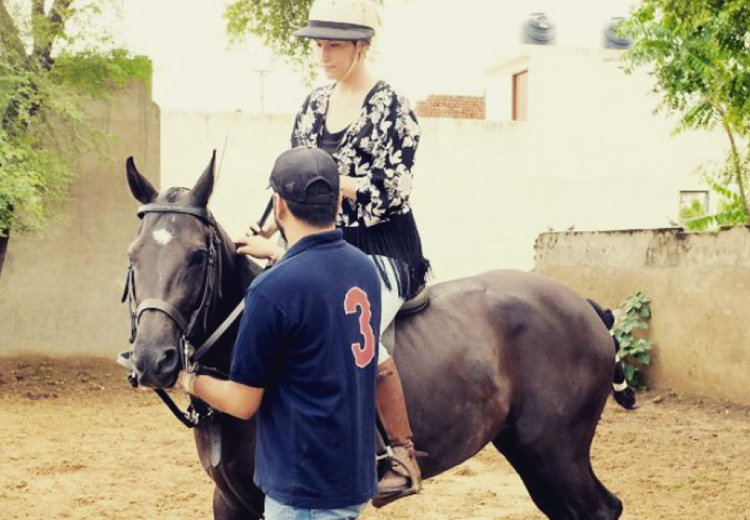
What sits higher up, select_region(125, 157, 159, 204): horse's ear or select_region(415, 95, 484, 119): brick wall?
select_region(415, 95, 484, 119): brick wall

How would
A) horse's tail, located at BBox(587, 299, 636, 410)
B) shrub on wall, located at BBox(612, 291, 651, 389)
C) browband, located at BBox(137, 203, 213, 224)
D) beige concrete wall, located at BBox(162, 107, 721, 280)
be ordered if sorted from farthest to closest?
1. beige concrete wall, located at BBox(162, 107, 721, 280)
2. shrub on wall, located at BBox(612, 291, 651, 389)
3. horse's tail, located at BBox(587, 299, 636, 410)
4. browband, located at BBox(137, 203, 213, 224)

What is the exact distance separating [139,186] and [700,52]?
667 cm

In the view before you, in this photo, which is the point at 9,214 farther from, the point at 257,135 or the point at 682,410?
the point at 257,135

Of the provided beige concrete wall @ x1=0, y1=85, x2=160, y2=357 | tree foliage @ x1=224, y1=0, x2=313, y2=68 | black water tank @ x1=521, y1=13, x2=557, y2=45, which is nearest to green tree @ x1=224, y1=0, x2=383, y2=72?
tree foliage @ x1=224, y1=0, x2=313, y2=68

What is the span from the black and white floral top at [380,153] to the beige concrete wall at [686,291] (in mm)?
6627

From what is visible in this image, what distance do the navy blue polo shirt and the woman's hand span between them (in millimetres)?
864

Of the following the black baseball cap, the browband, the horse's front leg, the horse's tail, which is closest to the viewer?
the black baseball cap

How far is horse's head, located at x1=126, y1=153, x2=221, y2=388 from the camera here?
9.77 ft

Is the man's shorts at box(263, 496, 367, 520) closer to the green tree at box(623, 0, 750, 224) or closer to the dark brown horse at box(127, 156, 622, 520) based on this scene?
the dark brown horse at box(127, 156, 622, 520)

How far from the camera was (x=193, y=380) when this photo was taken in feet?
9.24

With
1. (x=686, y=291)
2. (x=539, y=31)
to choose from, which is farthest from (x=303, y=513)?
(x=539, y=31)

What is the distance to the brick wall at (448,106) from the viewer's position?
2447 centimetres

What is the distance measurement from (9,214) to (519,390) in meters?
6.88

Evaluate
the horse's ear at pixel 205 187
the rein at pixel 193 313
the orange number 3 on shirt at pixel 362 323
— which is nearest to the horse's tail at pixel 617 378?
the rein at pixel 193 313
